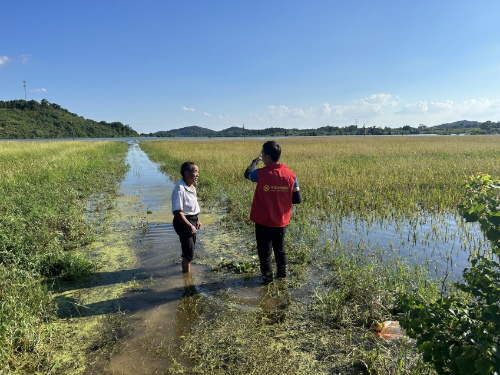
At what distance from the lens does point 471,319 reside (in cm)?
178

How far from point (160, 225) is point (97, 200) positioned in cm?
365

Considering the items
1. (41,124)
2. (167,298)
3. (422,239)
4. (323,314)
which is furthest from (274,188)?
(41,124)

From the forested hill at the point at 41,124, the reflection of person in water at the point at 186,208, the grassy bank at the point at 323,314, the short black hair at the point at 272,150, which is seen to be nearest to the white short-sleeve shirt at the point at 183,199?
the reflection of person in water at the point at 186,208

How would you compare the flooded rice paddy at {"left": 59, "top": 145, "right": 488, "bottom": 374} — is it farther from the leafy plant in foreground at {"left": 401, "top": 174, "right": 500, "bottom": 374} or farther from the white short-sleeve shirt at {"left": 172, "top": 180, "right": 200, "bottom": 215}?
the leafy plant in foreground at {"left": 401, "top": 174, "right": 500, "bottom": 374}

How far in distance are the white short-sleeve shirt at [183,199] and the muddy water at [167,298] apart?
1031mm

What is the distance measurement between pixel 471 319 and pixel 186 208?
10.7 feet

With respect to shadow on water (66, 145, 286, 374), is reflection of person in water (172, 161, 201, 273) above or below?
above

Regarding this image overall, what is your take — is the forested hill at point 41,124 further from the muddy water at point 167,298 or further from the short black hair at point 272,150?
the short black hair at point 272,150

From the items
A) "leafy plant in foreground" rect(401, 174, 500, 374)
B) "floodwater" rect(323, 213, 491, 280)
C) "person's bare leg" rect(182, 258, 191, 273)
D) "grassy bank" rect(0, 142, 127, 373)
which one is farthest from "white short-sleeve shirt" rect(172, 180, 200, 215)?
"floodwater" rect(323, 213, 491, 280)

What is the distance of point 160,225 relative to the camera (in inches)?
282

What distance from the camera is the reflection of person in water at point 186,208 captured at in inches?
160

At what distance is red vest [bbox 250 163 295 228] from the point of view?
390 cm

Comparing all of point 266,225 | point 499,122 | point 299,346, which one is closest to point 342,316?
point 299,346

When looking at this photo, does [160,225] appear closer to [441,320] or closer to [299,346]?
[299,346]
